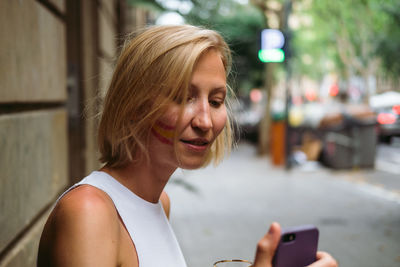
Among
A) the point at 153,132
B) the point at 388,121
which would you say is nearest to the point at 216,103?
the point at 153,132

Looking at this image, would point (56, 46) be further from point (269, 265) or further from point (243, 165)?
point (243, 165)

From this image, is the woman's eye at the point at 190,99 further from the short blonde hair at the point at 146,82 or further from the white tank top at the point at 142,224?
the white tank top at the point at 142,224

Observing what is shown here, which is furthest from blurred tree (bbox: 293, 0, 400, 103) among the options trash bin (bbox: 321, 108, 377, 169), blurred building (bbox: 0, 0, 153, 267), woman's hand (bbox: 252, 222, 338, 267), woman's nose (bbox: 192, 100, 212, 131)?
woman's hand (bbox: 252, 222, 338, 267)

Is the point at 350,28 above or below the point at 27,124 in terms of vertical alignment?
above

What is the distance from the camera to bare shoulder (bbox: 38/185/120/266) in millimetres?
1163

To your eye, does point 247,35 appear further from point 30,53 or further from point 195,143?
point 195,143

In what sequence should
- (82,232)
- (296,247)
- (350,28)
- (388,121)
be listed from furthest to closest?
(350,28)
(388,121)
(296,247)
(82,232)

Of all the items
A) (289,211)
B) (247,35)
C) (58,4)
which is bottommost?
(289,211)

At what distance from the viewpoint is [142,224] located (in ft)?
4.76

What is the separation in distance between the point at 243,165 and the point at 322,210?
23.7 ft

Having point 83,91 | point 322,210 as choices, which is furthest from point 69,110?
point 322,210

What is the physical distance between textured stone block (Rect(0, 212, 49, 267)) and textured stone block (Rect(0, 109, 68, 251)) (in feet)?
0.25

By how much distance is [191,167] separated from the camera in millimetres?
1514

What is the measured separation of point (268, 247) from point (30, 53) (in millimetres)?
1821
